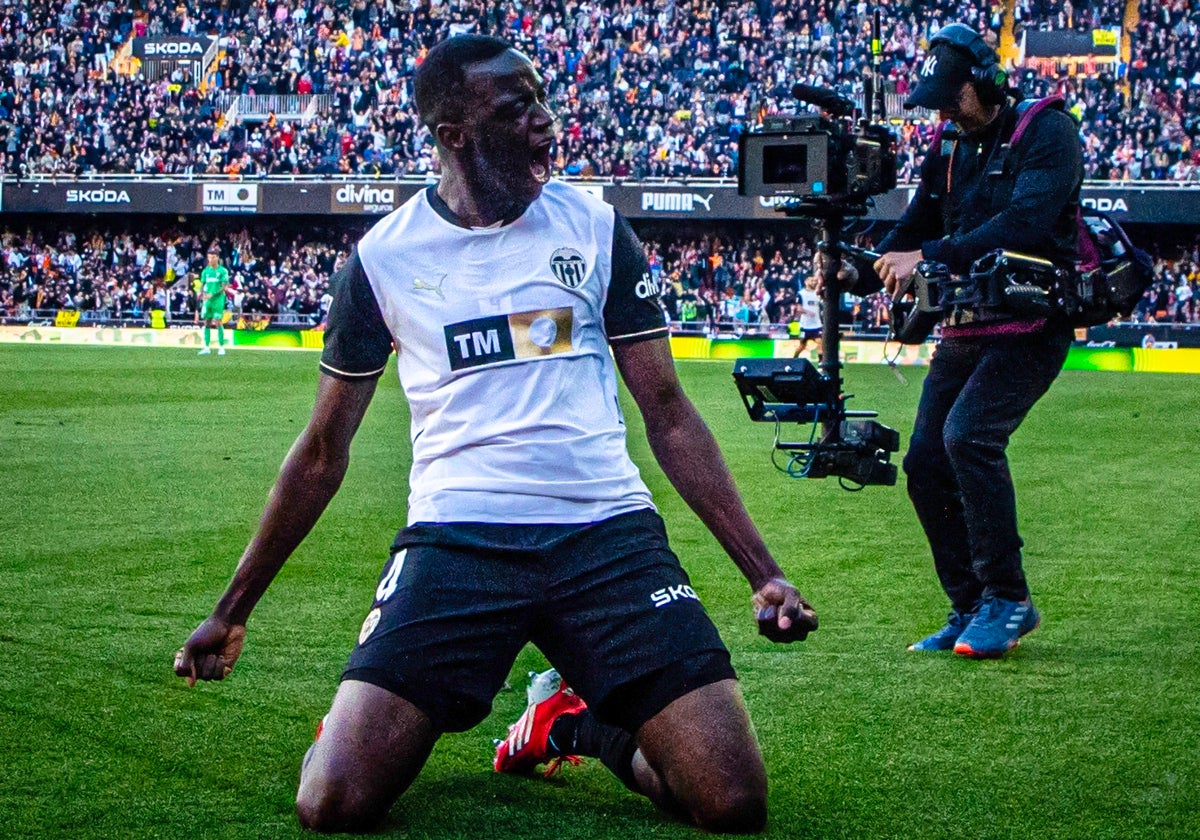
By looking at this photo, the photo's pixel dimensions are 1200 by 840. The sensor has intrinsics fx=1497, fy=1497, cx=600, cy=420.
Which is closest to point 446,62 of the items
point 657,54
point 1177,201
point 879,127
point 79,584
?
point 879,127

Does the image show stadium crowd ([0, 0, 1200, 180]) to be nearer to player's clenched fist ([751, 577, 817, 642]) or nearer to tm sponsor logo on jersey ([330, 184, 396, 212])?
tm sponsor logo on jersey ([330, 184, 396, 212])

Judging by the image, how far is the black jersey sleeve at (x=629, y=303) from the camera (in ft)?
11.9

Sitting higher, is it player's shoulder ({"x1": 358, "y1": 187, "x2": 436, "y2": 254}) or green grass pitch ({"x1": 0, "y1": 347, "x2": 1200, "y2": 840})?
player's shoulder ({"x1": 358, "y1": 187, "x2": 436, "y2": 254})

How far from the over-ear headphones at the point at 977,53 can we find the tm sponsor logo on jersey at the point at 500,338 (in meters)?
2.30

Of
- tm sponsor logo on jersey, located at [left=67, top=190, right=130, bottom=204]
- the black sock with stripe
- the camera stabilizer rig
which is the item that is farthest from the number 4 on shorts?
tm sponsor logo on jersey, located at [left=67, top=190, right=130, bottom=204]

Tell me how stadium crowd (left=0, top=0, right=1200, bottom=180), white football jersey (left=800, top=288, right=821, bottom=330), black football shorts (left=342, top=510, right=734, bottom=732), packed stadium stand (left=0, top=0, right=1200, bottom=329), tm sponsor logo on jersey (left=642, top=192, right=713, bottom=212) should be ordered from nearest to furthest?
black football shorts (left=342, top=510, right=734, bottom=732) → white football jersey (left=800, top=288, right=821, bottom=330) → stadium crowd (left=0, top=0, right=1200, bottom=180) → packed stadium stand (left=0, top=0, right=1200, bottom=329) → tm sponsor logo on jersey (left=642, top=192, right=713, bottom=212)

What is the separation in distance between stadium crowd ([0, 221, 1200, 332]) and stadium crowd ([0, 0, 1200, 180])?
2431 mm

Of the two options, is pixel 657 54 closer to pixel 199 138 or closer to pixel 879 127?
pixel 199 138

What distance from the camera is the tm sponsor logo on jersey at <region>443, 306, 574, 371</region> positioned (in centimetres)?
353

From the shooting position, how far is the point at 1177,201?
32.4 meters

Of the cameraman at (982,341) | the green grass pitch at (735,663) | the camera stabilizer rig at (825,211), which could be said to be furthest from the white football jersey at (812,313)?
the green grass pitch at (735,663)

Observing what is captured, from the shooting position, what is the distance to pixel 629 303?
3.62 m

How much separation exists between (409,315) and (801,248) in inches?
1320

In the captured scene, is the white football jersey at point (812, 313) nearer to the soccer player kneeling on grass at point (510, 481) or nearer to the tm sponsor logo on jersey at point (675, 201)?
the soccer player kneeling on grass at point (510, 481)
